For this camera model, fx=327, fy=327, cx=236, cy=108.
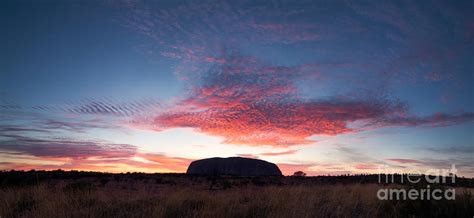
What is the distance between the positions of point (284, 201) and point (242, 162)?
51012mm

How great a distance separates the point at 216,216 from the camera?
746 centimetres

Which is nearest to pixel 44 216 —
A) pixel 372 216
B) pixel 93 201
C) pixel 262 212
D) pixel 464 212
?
pixel 93 201

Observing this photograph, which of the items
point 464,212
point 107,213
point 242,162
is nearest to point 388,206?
point 464,212

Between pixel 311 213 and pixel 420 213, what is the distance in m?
2.52

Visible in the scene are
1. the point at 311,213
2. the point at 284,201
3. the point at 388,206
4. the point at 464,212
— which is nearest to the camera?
the point at 464,212

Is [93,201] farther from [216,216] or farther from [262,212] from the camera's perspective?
[262,212]

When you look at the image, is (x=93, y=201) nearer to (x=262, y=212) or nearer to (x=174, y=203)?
(x=174, y=203)

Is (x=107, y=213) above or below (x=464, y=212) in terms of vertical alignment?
below

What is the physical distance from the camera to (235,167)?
5884 cm

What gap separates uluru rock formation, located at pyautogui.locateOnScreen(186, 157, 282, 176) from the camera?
58.1 metres

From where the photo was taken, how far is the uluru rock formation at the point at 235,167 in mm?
58125

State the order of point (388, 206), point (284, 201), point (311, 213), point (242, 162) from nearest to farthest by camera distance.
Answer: point (311, 213)
point (388, 206)
point (284, 201)
point (242, 162)

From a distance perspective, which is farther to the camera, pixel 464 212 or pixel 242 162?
pixel 242 162

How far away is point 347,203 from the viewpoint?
9.72 m
